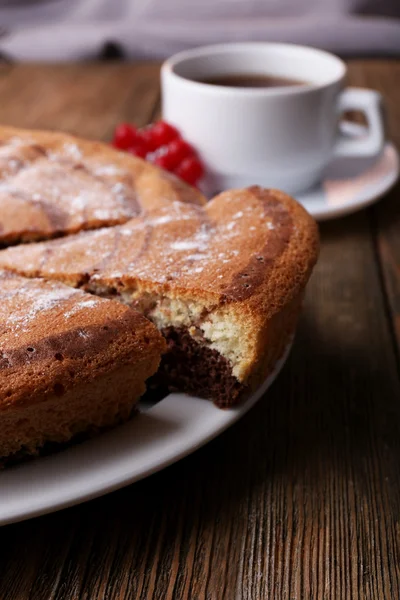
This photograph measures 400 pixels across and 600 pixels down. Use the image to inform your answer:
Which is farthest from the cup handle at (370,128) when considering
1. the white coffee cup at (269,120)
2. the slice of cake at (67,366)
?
the slice of cake at (67,366)

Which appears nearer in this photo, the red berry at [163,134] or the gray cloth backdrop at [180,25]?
the red berry at [163,134]

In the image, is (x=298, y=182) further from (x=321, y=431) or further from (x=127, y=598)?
(x=127, y=598)

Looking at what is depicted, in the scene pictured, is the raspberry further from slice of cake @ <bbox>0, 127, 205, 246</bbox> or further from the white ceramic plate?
the white ceramic plate

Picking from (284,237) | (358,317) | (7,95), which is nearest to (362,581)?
(284,237)

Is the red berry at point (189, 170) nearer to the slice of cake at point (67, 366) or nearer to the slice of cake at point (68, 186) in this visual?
the slice of cake at point (68, 186)

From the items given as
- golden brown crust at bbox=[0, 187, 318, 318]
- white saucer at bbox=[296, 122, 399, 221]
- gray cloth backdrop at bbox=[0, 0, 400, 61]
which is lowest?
gray cloth backdrop at bbox=[0, 0, 400, 61]

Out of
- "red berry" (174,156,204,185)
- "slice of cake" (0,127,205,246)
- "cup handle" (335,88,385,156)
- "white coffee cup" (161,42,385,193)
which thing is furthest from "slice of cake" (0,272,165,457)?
"cup handle" (335,88,385,156)

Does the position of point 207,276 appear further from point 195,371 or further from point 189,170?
point 189,170
